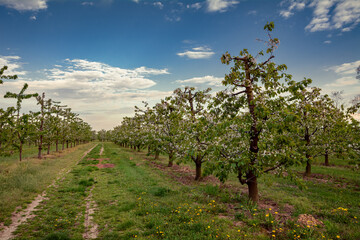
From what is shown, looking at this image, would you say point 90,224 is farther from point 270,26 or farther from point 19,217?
point 270,26

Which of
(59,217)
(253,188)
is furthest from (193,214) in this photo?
(59,217)

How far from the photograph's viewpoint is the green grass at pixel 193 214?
24.1ft

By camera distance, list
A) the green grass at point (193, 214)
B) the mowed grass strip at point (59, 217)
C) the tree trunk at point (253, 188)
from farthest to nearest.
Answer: the tree trunk at point (253, 188) < the mowed grass strip at point (59, 217) < the green grass at point (193, 214)

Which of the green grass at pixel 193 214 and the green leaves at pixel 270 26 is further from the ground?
the green leaves at pixel 270 26

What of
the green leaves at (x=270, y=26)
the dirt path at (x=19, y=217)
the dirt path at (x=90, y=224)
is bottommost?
the dirt path at (x=90, y=224)

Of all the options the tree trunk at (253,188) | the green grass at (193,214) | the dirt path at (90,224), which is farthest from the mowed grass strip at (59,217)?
the tree trunk at (253,188)

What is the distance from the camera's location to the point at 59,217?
30.7ft

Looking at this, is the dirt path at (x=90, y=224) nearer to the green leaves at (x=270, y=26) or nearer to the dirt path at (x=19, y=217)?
the dirt path at (x=19, y=217)

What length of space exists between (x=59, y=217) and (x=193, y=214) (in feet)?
21.6

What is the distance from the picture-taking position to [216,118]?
10.7m

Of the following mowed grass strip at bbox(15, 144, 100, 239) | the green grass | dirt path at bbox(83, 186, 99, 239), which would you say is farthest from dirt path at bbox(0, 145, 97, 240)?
dirt path at bbox(83, 186, 99, 239)

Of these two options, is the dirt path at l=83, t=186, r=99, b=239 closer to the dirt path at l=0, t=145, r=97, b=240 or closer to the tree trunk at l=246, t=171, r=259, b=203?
the dirt path at l=0, t=145, r=97, b=240

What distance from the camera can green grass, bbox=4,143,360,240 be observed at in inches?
289

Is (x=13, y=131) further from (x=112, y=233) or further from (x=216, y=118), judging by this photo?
(x=216, y=118)
